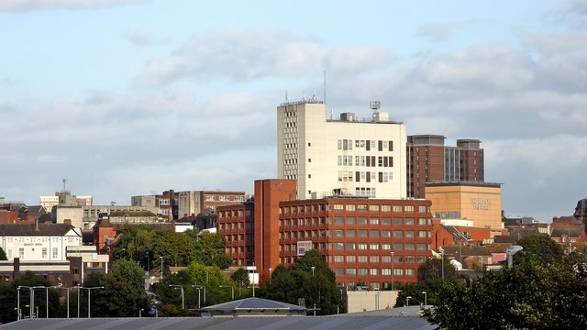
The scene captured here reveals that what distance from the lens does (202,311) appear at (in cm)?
19662

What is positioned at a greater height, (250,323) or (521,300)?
(521,300)

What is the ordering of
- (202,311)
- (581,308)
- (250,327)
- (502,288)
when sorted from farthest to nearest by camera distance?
(202,311), (250,327), (502,288), (581,308)

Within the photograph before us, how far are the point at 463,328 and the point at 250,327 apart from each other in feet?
159

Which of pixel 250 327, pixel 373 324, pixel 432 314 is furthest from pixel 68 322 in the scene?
pixel 432 314

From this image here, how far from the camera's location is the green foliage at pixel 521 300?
299 feet

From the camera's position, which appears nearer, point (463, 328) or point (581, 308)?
point (581, 308)

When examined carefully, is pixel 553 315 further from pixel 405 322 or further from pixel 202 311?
pixel 202 311

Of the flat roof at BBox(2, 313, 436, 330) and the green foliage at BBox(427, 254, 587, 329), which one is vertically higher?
the green foliage at BBox(427, 254, 587, 329)

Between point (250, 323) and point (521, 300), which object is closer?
point (521, 300)

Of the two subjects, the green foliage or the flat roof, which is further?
the flat roof

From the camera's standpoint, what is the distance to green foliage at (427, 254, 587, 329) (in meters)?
91.2

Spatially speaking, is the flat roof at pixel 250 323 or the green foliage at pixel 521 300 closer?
the green foliage at pixel 521 300

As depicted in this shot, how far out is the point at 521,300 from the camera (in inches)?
3760

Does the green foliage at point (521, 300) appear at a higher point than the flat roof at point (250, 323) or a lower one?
higher
